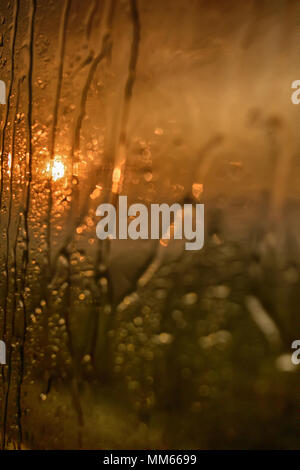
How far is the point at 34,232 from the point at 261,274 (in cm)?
20

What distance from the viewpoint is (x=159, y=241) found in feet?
1.02

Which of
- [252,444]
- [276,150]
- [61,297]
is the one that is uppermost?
[276,150]

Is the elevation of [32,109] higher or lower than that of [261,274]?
higher

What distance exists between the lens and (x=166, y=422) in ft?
0.96

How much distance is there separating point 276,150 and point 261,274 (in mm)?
93

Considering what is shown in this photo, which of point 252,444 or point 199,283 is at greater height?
point 199,283

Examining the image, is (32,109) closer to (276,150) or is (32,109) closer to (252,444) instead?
(276,150)

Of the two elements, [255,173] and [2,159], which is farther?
[2,159]

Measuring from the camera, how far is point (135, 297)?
31cm

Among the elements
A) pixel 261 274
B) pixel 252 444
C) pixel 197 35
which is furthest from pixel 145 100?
pixel 252 444

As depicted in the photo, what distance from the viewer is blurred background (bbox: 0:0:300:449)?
0.93ft

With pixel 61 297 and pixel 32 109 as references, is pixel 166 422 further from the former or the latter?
pixel 32 109

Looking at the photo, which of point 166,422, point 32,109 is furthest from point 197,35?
point 166,422

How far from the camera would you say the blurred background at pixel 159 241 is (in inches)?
11.2
